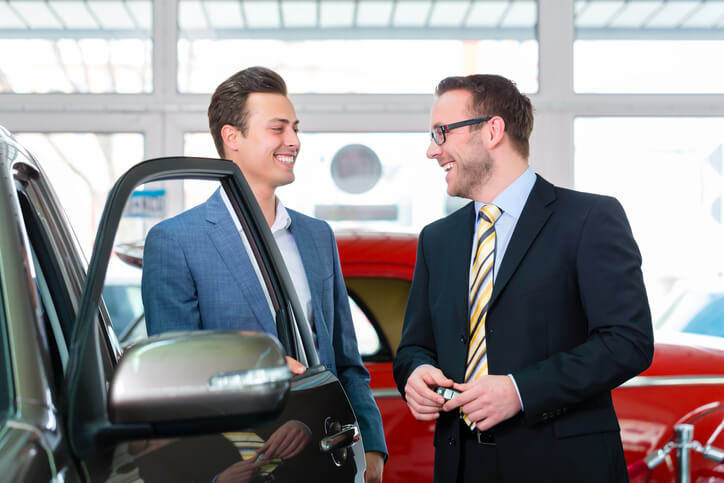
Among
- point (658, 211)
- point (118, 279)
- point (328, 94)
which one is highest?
point (328, 94)

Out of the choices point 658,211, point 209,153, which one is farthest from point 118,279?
point 658,211

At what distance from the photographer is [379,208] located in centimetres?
582

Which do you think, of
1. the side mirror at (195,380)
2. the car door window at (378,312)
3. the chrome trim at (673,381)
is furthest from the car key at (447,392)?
the chrome trim at (673,381)

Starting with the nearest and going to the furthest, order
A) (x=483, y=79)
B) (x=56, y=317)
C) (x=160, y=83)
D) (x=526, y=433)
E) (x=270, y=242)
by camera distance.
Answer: (x=56, y=317), (x=270, y=242), (x=526, y=433), (x=483, y=79), (x=160, y=83)

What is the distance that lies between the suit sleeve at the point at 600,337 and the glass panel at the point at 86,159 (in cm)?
446

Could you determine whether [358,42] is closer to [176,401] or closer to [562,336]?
[562,336]

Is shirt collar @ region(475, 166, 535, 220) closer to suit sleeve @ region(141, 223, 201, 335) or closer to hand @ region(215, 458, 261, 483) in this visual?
suit sleeve @ region(141, 223, 201, 335)

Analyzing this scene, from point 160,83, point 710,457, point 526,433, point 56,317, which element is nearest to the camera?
point 56,317

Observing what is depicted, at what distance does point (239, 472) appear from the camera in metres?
1.17

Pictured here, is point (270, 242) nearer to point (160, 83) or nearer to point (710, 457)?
point (710, 457)

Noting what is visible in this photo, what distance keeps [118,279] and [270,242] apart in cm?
273

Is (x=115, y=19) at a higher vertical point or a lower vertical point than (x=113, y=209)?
higher

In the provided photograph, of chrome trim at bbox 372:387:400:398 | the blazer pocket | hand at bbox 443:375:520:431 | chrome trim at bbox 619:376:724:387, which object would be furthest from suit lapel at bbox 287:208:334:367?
chrome trim at bbox 619:376:724:387

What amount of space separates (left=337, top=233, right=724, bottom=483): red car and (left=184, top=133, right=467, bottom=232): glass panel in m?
2.67
